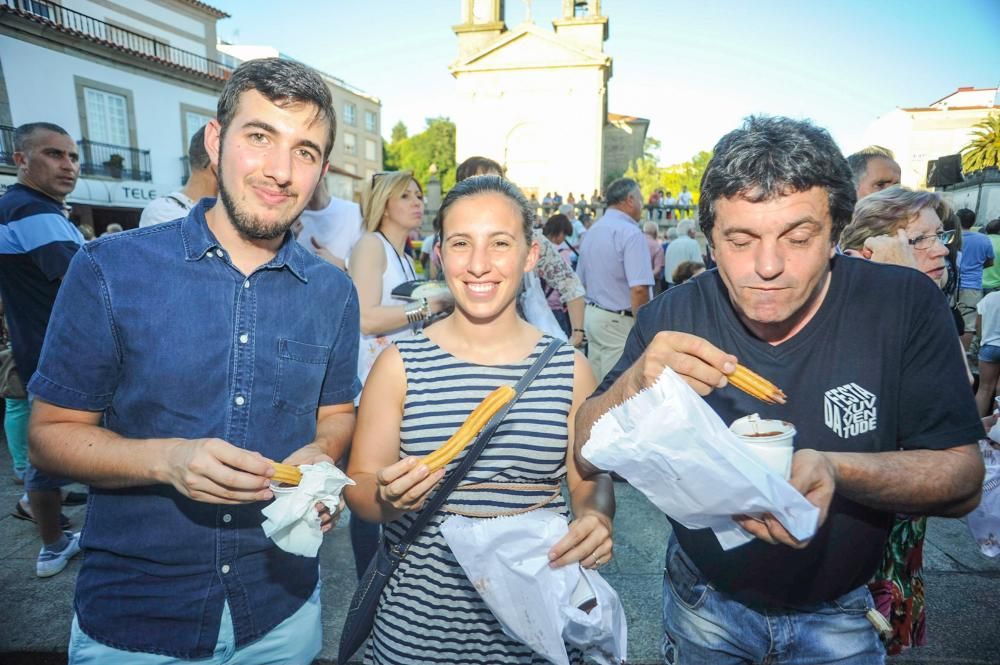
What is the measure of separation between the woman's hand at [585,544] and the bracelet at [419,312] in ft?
6.16

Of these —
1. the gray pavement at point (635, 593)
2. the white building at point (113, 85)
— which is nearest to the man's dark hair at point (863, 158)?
the gray pavement at point (635, 593)

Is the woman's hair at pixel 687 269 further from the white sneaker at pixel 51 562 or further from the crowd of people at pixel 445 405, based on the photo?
the white sneaker at pixel 51 562

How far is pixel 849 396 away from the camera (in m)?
1.63

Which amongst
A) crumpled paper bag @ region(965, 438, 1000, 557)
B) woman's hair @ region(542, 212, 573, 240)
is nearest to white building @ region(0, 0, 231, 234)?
woman's hair @ region(542, 212, 573, 240)

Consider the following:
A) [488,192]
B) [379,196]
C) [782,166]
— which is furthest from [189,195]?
[782,166]

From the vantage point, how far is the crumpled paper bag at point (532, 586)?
58.0 inches

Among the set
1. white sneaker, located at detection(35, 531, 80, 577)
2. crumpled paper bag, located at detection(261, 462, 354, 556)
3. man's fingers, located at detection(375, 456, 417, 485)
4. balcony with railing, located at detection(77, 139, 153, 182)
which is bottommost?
white sneaker, located at detection(35, 531, 80, 577)

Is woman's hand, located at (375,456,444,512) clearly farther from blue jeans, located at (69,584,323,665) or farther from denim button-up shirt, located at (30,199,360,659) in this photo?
blue jeans, located at (69,584,323,665)

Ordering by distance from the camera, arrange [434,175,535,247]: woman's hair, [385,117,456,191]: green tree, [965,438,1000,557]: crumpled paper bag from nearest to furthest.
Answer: [434,175,535,247]: woman's hair → [965,438,1000,557]: crumpled paper bag → [385,117,456,191]: green tree

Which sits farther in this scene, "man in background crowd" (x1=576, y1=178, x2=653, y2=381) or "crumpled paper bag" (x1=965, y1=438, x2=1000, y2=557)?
"man in background crowd" (x1=576, y1=178, x2=653, y2=381)

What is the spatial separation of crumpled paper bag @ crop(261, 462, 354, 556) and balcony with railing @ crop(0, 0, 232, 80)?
5239 mm

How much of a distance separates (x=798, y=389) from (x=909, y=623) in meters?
1.35

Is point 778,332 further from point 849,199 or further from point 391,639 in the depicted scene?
point 391,639

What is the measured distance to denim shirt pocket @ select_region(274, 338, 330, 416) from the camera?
1806mm
